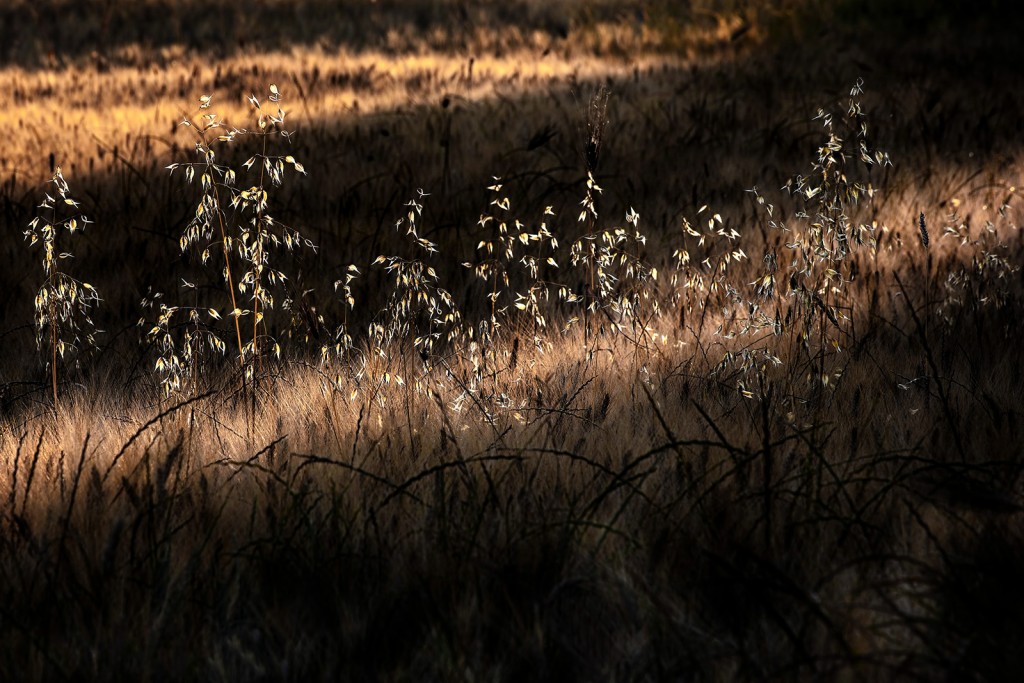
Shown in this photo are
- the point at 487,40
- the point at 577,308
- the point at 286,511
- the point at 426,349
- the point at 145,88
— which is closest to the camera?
the point at 286,511

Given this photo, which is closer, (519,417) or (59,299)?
(519,417)

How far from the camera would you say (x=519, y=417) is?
99.0 inches

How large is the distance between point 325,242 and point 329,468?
269cm

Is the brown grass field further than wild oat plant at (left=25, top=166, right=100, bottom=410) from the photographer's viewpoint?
No

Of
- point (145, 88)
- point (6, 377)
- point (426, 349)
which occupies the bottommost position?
point (6, 377)

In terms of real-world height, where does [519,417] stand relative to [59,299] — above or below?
below

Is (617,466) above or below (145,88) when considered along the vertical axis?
below

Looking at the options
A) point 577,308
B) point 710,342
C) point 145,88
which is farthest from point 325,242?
point 145,88

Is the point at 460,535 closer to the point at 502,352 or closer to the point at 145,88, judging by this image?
the point at 502,352

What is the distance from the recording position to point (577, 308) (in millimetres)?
3885

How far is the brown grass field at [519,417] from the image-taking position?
161cm

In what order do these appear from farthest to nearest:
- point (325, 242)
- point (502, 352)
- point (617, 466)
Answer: point (325, 242) < point (502, 352) < point (617, 466)

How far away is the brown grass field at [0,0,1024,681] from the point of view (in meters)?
1.61

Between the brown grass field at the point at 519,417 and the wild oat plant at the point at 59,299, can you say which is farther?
the wild oat plant at the point at 59,299
